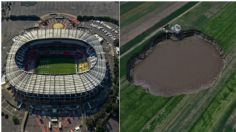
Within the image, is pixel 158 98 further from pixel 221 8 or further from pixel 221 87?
pixel 221 8

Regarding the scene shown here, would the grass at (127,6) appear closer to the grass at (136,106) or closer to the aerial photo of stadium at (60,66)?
the aerial photo of stadium at (60,66)

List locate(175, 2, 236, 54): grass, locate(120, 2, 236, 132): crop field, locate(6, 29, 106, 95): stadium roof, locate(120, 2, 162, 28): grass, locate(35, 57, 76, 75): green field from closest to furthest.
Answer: locate(120, 2, 236, 132): crop field
locate(6, 29, 106, 95): stadium roof
locate(35, 57, 76, 75): green field
locate(175, 2, 236, 54): grass
locate(120, 2, 162, 28): grass

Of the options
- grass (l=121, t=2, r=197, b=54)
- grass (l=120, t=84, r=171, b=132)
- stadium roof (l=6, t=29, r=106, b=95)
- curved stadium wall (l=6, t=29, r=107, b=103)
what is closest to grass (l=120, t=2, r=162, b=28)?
grass (l=121, t=2, r=197, b=54)

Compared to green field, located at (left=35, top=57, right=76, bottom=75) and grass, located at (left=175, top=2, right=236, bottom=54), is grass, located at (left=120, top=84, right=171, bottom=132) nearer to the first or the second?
green field, located at (left=35, top=57, right=76, bottom=75)

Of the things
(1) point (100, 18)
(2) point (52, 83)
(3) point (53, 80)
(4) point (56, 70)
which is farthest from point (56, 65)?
(1) point (100, 18)

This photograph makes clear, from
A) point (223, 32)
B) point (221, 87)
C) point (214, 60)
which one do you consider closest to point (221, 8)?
point (223, 32)

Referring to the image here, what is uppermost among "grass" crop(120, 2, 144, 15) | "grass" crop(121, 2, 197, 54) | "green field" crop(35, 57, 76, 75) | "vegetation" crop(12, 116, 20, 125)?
"grass" crop(120, 2, 144, 15)
